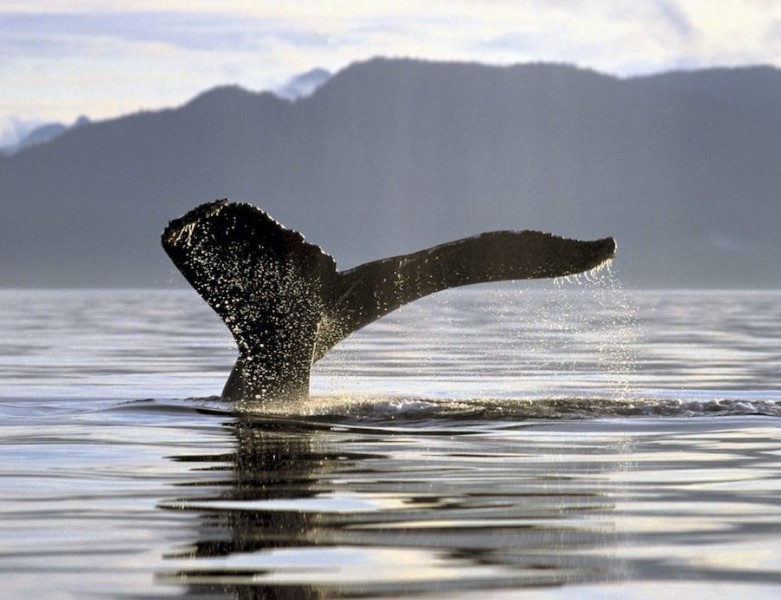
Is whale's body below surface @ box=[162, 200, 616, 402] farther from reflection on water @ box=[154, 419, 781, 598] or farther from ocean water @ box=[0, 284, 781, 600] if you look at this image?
reflection on water @ box=[154, 419, 781, 598]

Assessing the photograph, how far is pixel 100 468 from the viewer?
9.18 m

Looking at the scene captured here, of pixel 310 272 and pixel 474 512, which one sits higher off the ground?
pixel 310 272

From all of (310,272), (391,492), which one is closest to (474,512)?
(391,492)

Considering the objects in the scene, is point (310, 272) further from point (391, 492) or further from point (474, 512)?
point (474, 512)

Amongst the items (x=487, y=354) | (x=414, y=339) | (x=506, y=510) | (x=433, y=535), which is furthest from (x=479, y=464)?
(x=414, y=339)

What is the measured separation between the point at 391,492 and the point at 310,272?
3715mm

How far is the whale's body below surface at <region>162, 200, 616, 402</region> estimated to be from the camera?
11133 mm

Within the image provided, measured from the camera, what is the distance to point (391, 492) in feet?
26.7

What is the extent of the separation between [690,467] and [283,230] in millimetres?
3265

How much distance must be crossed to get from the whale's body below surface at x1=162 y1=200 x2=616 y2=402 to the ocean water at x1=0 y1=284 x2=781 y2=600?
2.11 feet

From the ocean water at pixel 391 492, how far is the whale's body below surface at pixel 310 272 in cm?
64

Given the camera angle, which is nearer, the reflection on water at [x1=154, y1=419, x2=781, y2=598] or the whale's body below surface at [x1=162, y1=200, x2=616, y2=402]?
the reflection on water at [x1=154, y1=419, x2=781, y2=598]

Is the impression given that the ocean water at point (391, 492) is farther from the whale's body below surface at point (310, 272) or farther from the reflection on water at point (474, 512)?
the whale's body below surface at point (310, 272)

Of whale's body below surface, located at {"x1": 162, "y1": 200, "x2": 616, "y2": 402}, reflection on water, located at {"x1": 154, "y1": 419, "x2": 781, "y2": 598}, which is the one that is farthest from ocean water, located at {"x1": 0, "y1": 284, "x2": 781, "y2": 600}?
whale's body below surface, located at {"x1": 162, "y1": 200, "x2": 616, "y2": 402}
